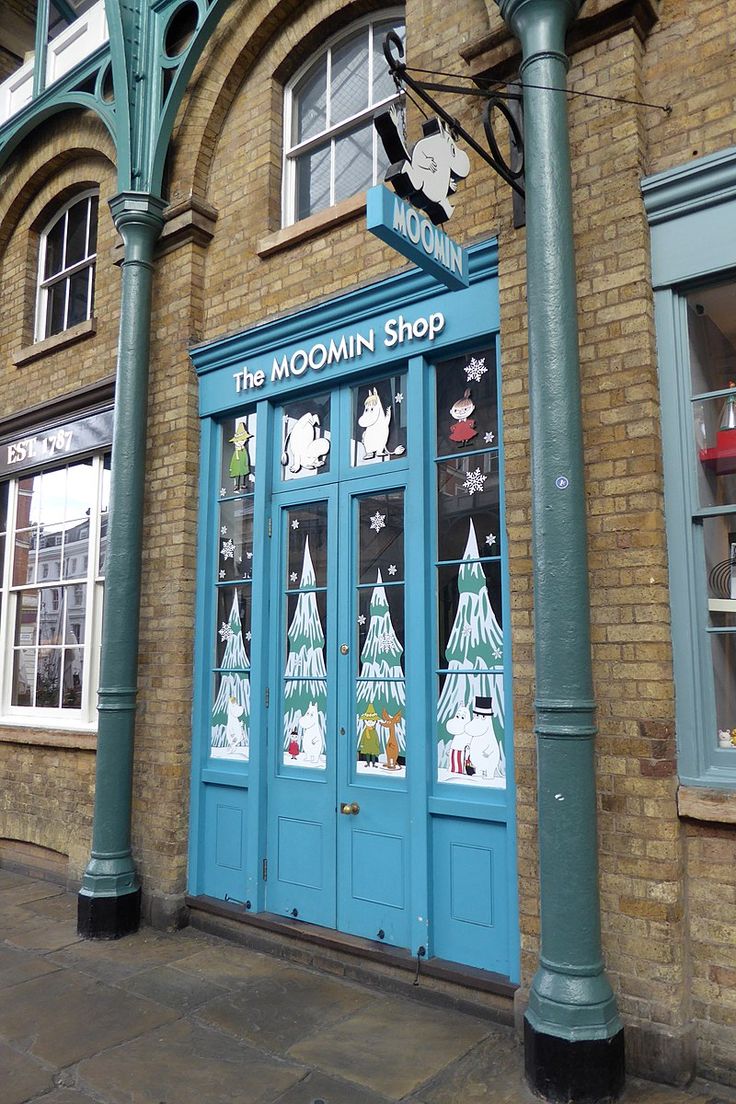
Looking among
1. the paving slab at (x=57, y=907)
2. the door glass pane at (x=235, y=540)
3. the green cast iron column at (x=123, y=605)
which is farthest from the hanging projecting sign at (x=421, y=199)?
the paving slab at (x=57, y=907)

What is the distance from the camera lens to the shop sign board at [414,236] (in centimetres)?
327

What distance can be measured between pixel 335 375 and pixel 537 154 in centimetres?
182

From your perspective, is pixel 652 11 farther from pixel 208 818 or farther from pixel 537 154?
pixel 208 818

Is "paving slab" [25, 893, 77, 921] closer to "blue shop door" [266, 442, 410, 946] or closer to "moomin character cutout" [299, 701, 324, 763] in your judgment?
"blue shop door" [266, 442, 410, 946]

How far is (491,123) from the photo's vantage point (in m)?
Result: 4.07

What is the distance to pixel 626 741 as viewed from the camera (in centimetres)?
354

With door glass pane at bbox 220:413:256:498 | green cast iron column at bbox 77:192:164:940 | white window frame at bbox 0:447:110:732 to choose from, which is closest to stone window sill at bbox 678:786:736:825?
door glass pane at bbox 220:413:256:498

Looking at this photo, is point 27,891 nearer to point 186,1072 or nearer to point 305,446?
point 186,1072

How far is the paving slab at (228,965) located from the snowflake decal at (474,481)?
2.97 metres

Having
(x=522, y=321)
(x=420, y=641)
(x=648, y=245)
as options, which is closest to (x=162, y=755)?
(x=420, y=641)

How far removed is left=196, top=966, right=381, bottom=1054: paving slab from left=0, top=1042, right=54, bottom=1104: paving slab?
80 cm

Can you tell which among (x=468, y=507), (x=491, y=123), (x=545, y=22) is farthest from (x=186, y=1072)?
(x=545, y=22)

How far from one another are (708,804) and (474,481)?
2.02 meters

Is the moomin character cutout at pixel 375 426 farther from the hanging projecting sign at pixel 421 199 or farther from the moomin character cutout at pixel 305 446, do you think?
the hanging projecting sign at pixel 421 199
